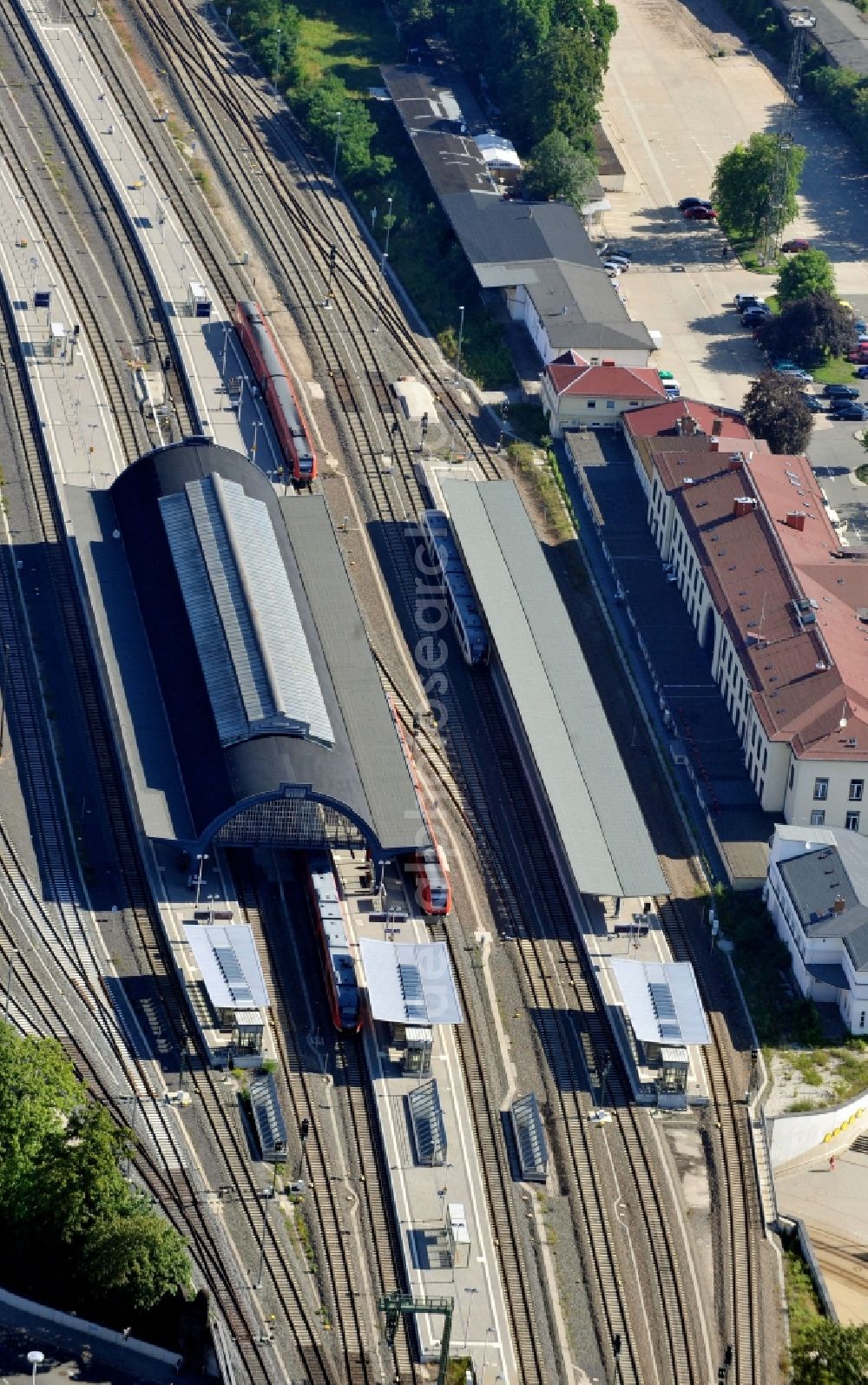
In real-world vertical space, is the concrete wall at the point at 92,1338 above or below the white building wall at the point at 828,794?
below

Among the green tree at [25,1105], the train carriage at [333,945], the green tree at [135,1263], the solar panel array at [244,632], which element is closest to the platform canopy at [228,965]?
the train carriage at [333,945]

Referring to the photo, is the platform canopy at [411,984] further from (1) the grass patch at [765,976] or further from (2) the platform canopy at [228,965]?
(1) the grass patch at [765,976]

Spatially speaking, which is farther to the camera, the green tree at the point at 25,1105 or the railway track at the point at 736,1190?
the railway track at the point at 736,1190

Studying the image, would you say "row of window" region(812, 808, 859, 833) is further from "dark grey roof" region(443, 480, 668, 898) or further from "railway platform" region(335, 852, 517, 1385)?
"railway platform" region(335, 852, 517, 1385)

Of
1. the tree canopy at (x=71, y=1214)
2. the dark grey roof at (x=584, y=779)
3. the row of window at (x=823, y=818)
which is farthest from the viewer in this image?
the row of window at (x=823, y=818)

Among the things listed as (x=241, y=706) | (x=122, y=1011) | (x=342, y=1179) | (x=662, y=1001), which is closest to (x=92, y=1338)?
(x=342, y=1179)

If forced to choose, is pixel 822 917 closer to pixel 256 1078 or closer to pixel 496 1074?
pixel 496 1074
